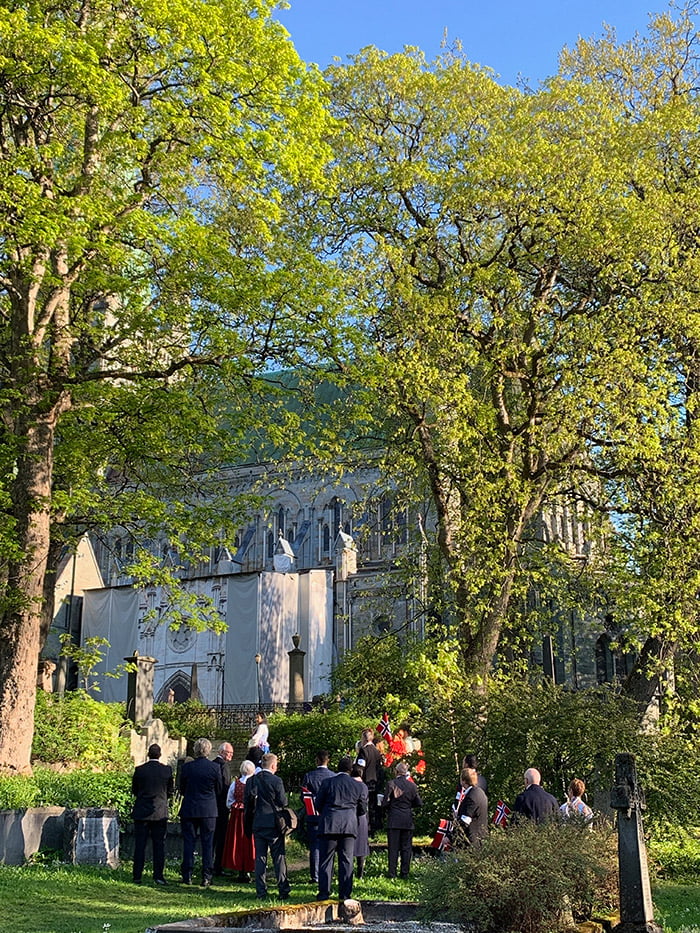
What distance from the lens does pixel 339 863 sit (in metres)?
11.9

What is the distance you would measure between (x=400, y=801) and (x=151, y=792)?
125 inches

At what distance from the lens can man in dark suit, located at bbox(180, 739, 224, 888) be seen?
13.5 m

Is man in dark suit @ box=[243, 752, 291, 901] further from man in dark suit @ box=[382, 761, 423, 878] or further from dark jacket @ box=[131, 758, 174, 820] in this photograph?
man in dark suit @ box=[382, 761, 423, 878]

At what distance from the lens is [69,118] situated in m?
17.7

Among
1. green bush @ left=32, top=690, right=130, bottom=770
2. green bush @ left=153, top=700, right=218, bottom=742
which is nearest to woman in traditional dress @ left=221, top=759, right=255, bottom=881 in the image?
green bush @ left=32, top=690, right=130, bottom=770

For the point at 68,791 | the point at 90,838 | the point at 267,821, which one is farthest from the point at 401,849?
the point at 68,791

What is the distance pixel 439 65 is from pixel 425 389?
22.0 feet

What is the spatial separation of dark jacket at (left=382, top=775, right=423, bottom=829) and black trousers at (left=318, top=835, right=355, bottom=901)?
1.96 m

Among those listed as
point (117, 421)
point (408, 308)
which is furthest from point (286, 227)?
point (117, 421)

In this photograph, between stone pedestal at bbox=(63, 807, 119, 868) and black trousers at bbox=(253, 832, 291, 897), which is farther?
stone pedestal at bbox=(63, 807, 119, 868)

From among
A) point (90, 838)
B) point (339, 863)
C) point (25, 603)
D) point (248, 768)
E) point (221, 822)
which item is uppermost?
point (25, 603)

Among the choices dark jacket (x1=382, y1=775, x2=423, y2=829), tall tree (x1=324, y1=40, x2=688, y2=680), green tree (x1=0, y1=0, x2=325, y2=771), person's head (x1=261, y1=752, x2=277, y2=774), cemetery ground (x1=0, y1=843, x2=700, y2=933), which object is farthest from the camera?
tall tree (x1=324, y1=40, x2=688, y2=680)

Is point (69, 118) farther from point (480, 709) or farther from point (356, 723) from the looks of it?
point (356, 723)

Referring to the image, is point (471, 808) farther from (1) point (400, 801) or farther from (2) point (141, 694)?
(2) point (141, 694)
